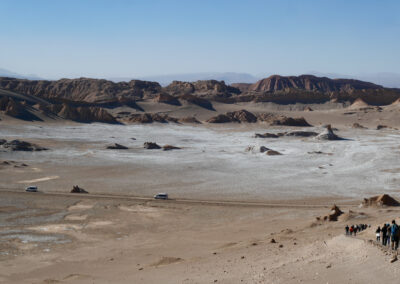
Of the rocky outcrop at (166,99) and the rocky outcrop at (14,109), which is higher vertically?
the rocky outcrop at (166,99)

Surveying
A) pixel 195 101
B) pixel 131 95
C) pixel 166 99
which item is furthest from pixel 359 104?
pixel 131 95

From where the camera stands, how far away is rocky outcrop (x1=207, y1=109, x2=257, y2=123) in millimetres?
83500

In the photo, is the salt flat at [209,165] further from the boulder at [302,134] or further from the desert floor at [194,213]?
the boulder at [302,134]

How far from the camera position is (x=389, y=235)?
1241 cm

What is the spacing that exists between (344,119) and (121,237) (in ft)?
236

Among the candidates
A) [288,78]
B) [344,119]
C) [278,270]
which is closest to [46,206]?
[278,270]

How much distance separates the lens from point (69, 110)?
78188 mm

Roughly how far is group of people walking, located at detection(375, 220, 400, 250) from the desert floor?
0.50m

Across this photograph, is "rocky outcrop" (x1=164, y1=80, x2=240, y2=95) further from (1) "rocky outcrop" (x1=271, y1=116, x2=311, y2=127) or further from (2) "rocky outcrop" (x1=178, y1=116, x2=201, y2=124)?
(1) "rocky outcrop" (x1=271, y1=116, x2=311, y2=127)

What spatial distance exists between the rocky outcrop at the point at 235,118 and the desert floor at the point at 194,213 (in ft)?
86.3

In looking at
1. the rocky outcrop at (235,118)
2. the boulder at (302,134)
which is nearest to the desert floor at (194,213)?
the boulder at (302,134)

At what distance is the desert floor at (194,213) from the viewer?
12.8 m

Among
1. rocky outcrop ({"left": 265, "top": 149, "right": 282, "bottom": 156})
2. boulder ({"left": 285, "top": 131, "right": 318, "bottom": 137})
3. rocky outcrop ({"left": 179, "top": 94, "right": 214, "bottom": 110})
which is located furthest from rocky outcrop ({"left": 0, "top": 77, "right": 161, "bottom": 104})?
rocky outcrop ({"left": 265, "top": 149, "right": 282, "bottom": 156})

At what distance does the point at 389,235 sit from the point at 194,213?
14.0 m
